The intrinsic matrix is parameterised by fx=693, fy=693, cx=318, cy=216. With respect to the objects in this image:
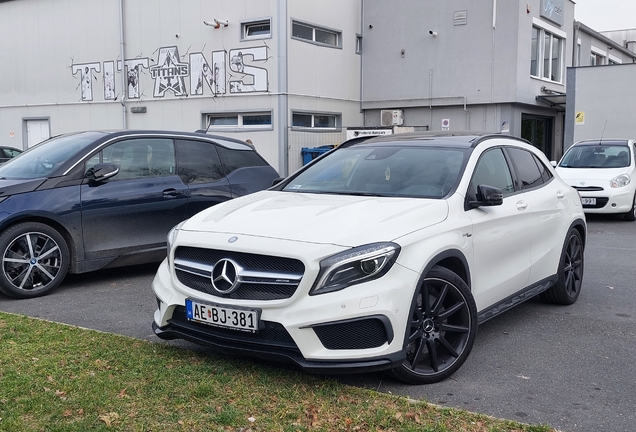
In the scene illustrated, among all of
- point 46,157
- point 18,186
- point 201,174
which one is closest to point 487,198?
point 201,174

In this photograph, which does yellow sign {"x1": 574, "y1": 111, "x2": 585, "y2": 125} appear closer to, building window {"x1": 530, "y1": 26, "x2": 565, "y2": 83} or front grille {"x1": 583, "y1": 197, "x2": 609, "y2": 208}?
building window {"x1": 530, "y1": 26, "x2": 565, "y2": 83}

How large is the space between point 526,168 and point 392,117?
17569 millimetres

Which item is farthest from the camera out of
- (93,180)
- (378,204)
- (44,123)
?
(44,123)

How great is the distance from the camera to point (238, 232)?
4.39 meters

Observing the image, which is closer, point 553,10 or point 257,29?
point 257,29

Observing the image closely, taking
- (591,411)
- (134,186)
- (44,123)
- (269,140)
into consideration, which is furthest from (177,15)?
(591,411)

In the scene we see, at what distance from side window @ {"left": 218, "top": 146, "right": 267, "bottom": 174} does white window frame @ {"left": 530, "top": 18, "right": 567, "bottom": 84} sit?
17.0 metres

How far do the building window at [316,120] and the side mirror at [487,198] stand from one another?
654 inches

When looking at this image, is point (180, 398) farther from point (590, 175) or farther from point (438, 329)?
point (590, 175)

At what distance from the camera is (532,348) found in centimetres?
523

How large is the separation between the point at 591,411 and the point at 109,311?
4.15m

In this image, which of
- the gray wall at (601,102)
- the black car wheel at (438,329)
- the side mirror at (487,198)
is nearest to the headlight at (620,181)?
the gray wall at (601,102)

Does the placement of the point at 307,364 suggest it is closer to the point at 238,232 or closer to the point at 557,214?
the point at 238,232

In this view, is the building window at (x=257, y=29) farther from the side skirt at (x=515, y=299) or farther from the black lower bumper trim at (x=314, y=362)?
the black lower bumper trim at (x=314, y=362)
